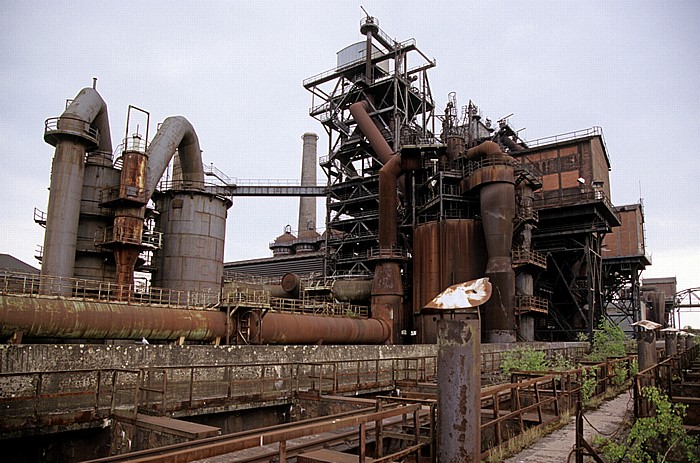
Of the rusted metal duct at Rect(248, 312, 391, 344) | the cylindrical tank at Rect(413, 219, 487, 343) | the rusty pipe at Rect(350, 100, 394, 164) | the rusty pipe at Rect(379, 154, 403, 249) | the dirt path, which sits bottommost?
the dirt path

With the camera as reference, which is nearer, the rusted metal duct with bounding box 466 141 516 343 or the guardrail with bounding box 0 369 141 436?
the guardrail with bounding box 0 369 141 436

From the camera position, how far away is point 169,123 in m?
28.1

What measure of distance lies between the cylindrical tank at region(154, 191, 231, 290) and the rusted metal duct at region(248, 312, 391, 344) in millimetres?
8106

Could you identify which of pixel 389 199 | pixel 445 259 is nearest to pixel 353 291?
pixel 445 259

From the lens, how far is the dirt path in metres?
8.54

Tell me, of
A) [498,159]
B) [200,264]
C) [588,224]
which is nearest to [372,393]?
[200,264]

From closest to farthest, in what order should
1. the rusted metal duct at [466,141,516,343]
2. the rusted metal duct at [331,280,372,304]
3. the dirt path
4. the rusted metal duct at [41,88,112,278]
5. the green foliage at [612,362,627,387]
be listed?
the dirt path
the green foliage at [612,362,627,387]
the rusted metal duct at [41,88,112,278]
the rusted metal duct at [466,141,516,343]
the rusted metal duct at [331,280,372,304]

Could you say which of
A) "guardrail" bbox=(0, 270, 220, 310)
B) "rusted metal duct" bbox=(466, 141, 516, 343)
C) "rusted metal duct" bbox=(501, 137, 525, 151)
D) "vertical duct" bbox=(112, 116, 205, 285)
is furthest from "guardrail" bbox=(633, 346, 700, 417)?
"rusted metal duct" bbox=(501, 137, 525, 151)

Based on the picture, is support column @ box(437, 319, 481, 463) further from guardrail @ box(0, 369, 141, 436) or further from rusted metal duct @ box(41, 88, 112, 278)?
rusted metal duct @ box(41, 88, 112, 278)

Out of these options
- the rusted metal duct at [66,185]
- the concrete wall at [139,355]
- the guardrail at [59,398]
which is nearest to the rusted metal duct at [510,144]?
the concrete wall at [139,355]

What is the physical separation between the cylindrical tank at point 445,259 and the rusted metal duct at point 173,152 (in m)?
13.8

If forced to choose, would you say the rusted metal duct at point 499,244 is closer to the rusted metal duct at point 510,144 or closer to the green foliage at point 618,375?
the green foliage at point 618,375

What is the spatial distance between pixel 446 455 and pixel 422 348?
1697 cm

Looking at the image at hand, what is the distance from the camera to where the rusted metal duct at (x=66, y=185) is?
902 inches
